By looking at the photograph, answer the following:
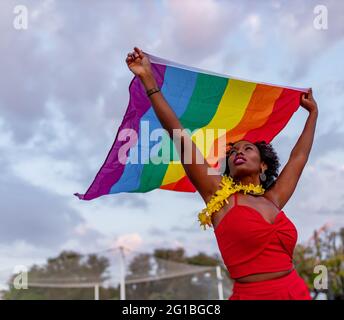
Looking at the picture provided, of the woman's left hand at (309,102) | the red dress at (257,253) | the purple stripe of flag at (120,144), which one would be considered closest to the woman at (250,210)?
the red dress at (257,253)

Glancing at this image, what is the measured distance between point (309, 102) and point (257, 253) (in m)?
1.25

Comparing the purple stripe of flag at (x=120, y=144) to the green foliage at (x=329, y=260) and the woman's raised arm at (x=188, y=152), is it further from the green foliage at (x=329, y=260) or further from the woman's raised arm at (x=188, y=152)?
the green foliage at (x=329, y=260)

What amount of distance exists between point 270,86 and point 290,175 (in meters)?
1.18

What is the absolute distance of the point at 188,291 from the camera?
680 inches

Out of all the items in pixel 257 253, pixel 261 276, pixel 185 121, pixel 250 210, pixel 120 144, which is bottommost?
pixel 261 276

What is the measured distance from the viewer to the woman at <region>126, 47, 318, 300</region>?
248cm

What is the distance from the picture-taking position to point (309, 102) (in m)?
3.34

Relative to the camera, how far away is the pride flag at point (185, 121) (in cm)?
377

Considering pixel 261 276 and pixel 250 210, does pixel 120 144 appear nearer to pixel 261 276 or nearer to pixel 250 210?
pixel 250 210

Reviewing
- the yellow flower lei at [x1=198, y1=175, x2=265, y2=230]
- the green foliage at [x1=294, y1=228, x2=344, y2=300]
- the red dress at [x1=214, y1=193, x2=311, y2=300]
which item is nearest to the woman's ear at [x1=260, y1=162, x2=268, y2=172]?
the yellow flower lei at [x1=198, y1=175, x2=265, y2=230]

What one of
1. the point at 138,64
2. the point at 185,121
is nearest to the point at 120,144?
→ the point at 185,121

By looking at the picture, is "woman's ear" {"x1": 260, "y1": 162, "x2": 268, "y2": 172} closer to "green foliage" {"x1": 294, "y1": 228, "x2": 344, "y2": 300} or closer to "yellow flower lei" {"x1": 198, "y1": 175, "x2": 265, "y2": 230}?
"yellow flower lei" {"x1": 198, "y1": 175, "x2": 265, "y2": 230}

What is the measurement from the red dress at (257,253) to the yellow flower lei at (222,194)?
0.28 ft
